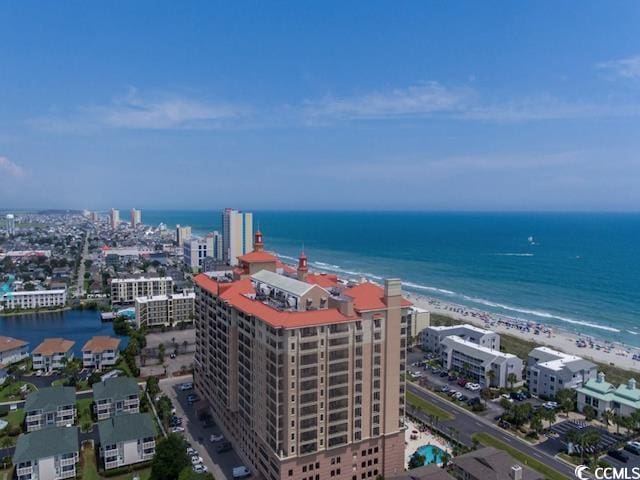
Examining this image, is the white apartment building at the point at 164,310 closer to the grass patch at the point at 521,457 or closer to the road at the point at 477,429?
the road at the point at 477,429

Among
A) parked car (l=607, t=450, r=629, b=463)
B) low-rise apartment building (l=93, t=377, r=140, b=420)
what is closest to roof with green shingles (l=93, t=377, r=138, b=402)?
low-rise apartment building (l=93, t=377, r=140, b=420)

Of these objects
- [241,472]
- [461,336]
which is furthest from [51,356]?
[461,336]

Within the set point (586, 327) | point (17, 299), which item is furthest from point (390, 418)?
point (17, 299)

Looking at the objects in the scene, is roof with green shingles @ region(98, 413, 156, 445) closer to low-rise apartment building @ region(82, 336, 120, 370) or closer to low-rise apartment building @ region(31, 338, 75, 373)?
low-rise apartment building @ region(82, 336, 120, 370)

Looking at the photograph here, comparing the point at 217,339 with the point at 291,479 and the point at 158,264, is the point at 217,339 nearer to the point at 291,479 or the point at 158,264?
the point at 291,479

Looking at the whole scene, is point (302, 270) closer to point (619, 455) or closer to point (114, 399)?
point (114, 399)

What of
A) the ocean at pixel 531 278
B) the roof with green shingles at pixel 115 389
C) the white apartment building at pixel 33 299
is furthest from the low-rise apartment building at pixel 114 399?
the ocean at pixel 531 278
